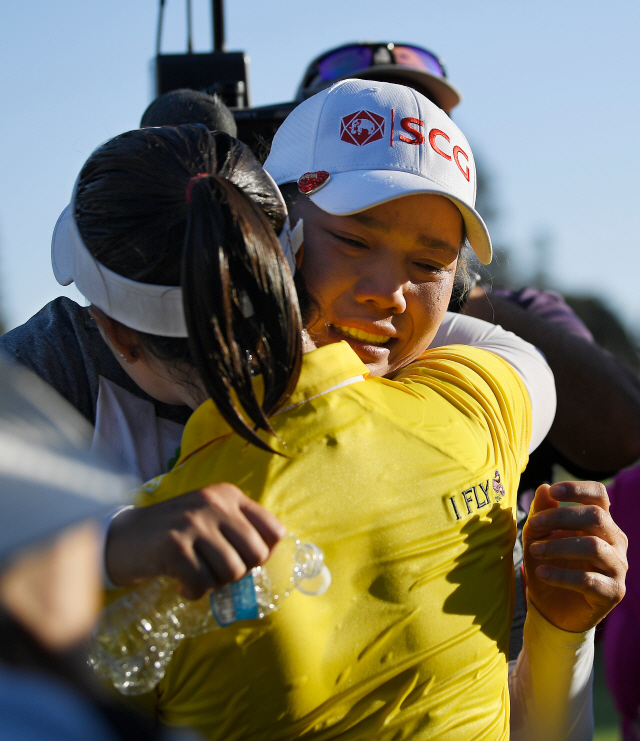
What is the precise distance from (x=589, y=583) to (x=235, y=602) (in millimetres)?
721

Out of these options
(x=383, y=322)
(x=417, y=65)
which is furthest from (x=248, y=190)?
(x=417, y=65)

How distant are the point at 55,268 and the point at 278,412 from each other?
524mm

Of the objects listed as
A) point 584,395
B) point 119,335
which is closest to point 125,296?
point 119,335

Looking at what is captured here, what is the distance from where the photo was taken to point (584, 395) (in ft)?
7.89

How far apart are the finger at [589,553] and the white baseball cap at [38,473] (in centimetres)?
92

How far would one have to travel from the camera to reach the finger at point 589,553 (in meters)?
1.32

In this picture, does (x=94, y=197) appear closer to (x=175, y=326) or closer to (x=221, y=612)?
(x=175, y=326)

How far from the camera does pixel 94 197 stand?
1114 mm

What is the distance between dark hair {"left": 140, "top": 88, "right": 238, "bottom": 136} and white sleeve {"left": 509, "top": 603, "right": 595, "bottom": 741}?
150 centimetres

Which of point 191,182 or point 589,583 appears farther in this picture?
point 589,583

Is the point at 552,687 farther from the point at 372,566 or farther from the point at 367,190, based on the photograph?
the point at 367,190

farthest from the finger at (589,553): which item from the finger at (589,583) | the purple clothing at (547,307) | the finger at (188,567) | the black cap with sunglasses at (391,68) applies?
the black cap with sunglasses at (391,68)

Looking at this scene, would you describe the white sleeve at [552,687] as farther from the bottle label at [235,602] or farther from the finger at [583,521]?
the bottle label at [235,602]

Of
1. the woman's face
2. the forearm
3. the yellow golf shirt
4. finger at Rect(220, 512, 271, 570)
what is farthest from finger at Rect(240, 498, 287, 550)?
the forearm
